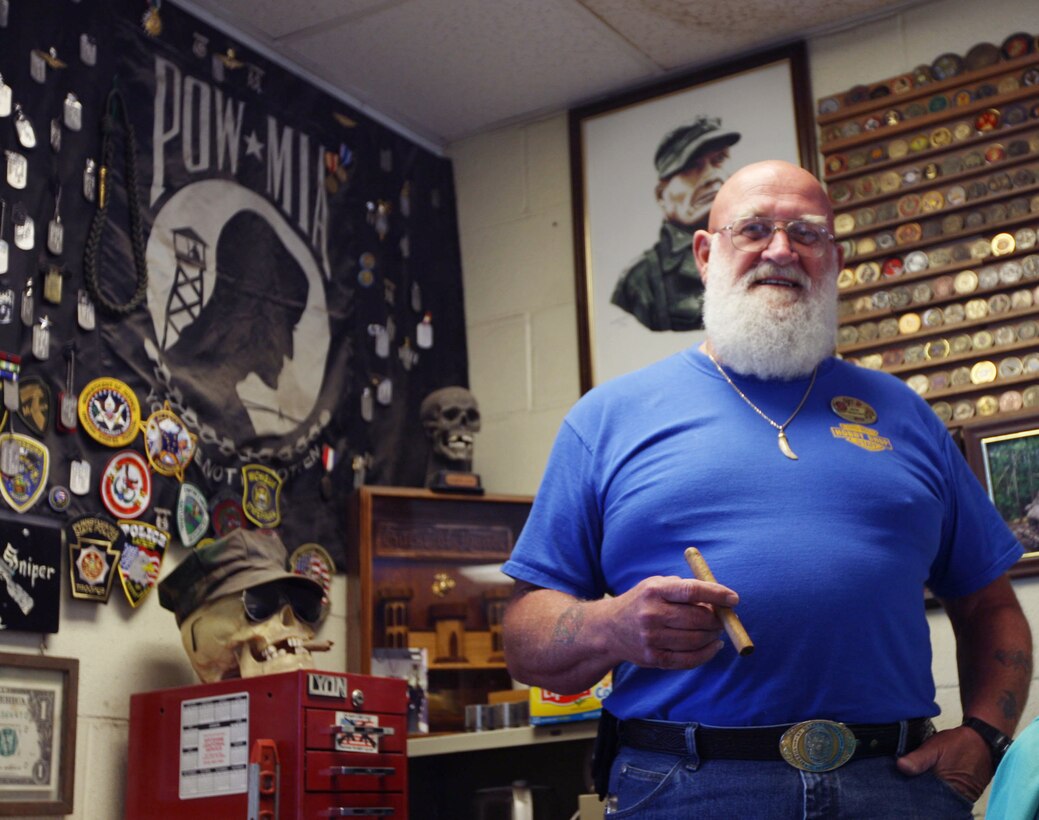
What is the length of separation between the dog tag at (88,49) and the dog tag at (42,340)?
0.67 m

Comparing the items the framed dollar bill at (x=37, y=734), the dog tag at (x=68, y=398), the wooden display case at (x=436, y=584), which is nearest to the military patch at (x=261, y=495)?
the wooden display case at (x=436, y=584)

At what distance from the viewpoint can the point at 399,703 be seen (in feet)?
9.89

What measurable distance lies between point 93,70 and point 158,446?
91cm

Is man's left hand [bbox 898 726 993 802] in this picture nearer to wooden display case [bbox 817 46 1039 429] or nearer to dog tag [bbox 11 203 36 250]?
wooden display case [bbox 817 46 1039 429]

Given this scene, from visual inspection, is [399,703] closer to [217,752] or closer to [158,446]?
[217,752]

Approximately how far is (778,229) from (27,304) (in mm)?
1666

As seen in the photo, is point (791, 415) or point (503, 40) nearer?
point (791, 415)

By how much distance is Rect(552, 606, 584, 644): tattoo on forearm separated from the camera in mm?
1857

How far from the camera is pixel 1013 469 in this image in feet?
10.9

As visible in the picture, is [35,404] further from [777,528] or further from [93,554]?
[777,528]

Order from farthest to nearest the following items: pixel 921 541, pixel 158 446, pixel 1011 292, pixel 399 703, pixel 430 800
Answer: pixel 430 800, pixel 1011 292, pixel 158 446, pixel 399 703, pixel 921 541

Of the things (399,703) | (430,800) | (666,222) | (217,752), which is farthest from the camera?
(666,222)

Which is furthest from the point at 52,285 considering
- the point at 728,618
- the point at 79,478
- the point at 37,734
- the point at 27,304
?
the point at 728,618

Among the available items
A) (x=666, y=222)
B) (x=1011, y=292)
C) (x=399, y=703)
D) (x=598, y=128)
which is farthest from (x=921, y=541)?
(x=598, y=128)
